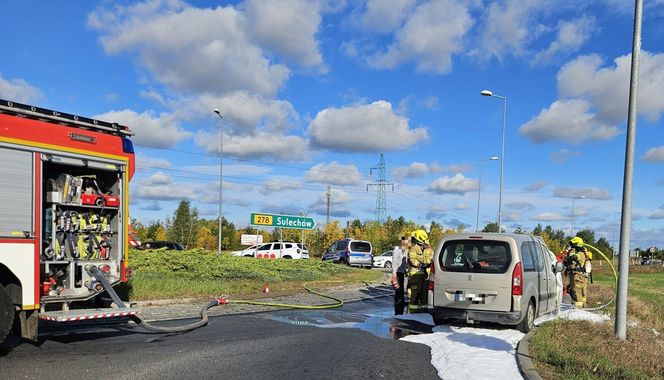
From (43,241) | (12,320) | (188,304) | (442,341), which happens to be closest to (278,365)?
(442,341)

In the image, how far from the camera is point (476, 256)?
10.2m

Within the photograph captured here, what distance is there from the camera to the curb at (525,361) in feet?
21.2

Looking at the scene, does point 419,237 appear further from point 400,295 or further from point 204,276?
point 204,276

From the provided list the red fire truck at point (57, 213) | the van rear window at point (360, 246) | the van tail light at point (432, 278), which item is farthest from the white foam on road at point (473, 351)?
the van rear window at point (360, 246)

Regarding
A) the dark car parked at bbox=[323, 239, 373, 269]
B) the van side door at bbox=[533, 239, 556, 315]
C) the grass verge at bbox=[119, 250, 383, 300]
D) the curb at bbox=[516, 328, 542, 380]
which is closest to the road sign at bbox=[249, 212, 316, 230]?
the dark car parked at bbox=[323, 239, 373, 269]

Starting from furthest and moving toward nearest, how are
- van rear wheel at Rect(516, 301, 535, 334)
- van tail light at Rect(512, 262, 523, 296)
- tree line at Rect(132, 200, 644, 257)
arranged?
tree line at Rect(132, 200, 644, 257), van rear wheel at Rect(516, 301, 535, 334), van tail light at Rect(512, 262, 523, 296)

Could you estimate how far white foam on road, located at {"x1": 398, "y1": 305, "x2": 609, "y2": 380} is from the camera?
6.82 metres

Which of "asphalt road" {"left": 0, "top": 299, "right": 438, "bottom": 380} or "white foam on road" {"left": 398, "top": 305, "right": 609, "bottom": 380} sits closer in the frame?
"asphalt road" {"left": 0, "top": 299, "right": 438, "bottom": 380}

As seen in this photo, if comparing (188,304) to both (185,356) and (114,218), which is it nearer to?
(114,218)

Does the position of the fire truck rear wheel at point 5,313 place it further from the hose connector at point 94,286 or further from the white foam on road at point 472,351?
the white foam on road at point 472,351

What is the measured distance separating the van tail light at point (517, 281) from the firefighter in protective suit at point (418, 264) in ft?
9.97

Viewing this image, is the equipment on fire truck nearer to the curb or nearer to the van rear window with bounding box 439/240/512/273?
the van rear window with bounding box 439/240/512/273

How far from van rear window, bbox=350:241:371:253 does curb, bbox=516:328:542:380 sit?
29391 millimetres

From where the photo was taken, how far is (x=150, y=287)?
565 inches
